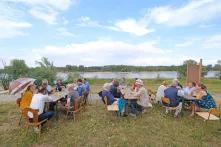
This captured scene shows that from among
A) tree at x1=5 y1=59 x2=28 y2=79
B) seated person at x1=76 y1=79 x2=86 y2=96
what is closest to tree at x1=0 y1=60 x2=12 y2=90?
tree at x1=5 y1=59 x2=28 y2=79

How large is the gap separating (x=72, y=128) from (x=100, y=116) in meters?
1.38

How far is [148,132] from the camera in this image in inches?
278

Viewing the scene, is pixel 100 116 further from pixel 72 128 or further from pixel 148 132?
pixel 148 132

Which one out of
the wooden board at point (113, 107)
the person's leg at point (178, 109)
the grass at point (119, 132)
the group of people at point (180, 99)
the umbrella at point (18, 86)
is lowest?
the grass at point (119, 132)

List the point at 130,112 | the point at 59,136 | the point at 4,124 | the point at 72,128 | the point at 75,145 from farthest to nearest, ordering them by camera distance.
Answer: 1. the point at 130,112
2. the point at 4,124
3. the point at 72,128
4. the point at 59,136
5. the point at 75,145

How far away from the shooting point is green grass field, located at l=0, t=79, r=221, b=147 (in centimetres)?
643

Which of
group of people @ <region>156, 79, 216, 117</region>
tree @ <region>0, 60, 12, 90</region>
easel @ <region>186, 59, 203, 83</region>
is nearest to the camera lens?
group of people @ <region>156, 79, 216, 117</region>

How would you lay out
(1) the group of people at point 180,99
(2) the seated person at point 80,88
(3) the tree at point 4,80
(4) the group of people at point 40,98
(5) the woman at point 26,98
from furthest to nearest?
(3) the tree at point 4,80
(2) the seated person at point 80,88
(1) the group of people at point 180,99
(5) the woman at point 26,98
(4) the group of people at point 40,98

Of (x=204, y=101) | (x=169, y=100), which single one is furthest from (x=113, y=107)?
(x=204, y=101)

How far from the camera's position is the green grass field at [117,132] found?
643cm

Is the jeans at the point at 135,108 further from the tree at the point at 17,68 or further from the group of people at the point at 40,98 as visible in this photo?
the tree at the point at 17,68

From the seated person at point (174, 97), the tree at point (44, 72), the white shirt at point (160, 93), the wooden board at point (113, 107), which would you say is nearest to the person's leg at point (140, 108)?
the wooden board at point (113, 107)

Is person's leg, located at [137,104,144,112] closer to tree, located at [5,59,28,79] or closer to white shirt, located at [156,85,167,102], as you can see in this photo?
white shirt, located at [156,85,167,102]

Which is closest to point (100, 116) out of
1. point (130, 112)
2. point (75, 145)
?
point (130, 112)
